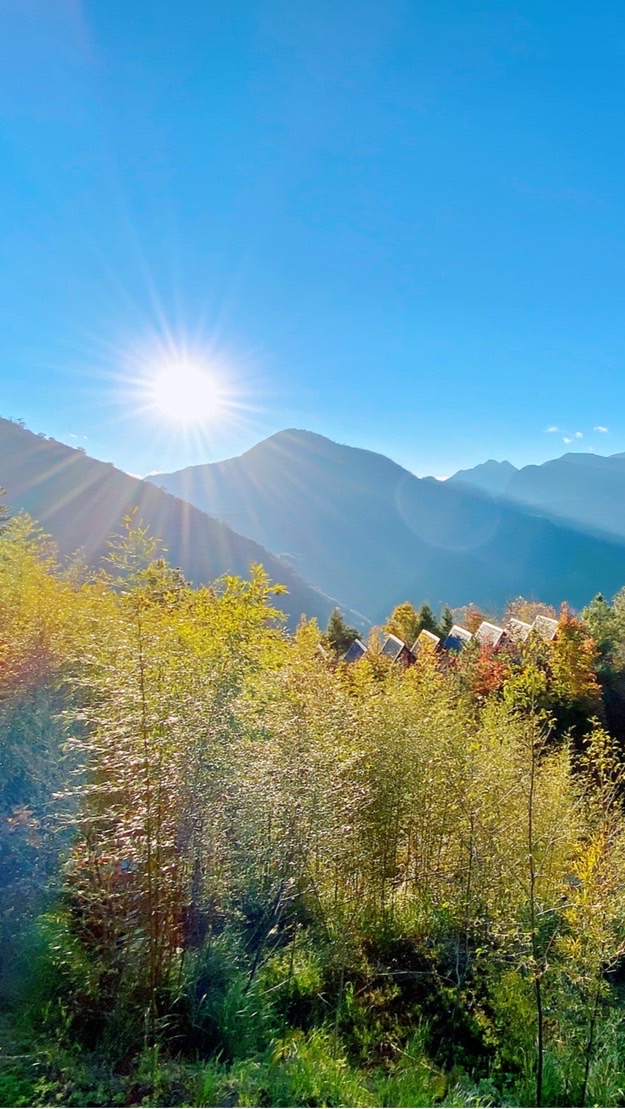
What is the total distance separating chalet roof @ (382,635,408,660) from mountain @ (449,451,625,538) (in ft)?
423

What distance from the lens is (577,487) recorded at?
6742 inches

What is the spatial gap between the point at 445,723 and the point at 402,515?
118265 mm

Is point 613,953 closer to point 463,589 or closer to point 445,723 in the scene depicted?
point 445,723

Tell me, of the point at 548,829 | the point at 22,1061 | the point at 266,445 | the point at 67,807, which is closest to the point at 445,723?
the point at 548,829

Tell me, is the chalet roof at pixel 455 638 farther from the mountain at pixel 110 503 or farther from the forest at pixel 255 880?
the mountain at pixel 110 503

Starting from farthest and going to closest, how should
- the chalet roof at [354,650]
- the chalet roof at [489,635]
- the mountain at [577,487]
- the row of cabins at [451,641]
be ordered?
the mountain at [577,487] → the chalet roof at [354,650] → the chalet roof at [489,635] → the row of cabins at [451,641]

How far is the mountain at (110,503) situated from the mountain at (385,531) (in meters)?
29.9

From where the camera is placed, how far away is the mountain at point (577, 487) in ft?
459

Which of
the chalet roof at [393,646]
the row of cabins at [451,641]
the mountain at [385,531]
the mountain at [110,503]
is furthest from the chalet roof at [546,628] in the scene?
the mountain at [385,531]

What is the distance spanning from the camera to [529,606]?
2417 cm

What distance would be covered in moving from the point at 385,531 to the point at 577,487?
325 feet

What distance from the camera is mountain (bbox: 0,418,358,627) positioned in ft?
102

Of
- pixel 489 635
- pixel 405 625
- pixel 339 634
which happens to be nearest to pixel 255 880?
pixel 489 635

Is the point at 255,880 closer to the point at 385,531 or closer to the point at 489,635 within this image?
the point at 489,635
